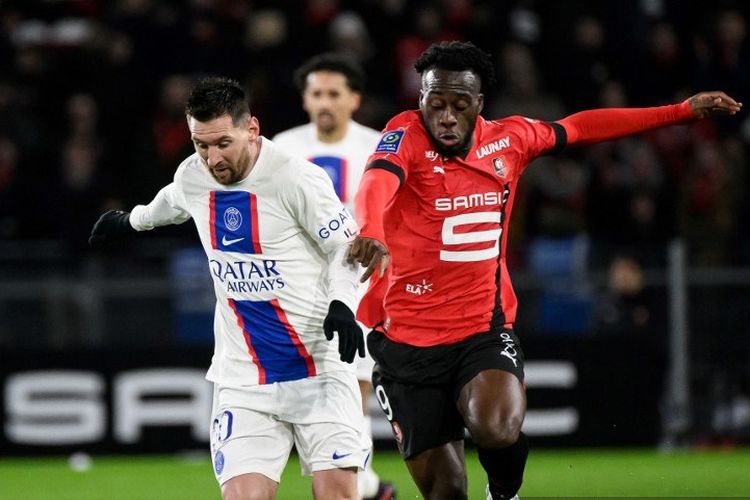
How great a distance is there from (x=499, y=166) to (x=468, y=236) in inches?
13.9

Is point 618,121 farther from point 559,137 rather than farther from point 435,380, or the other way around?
point 435,380

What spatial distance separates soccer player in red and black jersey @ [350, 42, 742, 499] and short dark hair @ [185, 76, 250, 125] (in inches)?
28.8

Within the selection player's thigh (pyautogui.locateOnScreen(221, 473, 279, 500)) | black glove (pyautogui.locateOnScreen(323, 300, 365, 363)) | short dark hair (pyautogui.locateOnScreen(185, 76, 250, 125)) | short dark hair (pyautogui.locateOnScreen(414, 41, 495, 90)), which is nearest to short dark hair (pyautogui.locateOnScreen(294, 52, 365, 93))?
short dark hair (pyautogui.locateOnScreen(414, 41, 495, 90))

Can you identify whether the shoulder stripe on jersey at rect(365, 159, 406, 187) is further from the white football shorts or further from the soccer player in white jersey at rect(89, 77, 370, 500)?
the white football shorts

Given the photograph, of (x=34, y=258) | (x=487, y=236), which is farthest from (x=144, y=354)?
(x=487, y=236)

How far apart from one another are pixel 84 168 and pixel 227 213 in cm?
723

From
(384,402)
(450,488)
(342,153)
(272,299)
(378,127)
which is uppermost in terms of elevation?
(378,127)

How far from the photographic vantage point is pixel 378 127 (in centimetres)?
1281

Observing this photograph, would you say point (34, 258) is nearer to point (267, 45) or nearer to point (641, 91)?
point (267, 45)

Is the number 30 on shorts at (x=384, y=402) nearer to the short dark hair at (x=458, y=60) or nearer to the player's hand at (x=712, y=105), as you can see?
the short dark hair at (x=458, y=60)

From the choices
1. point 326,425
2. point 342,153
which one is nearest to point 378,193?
point 326,425

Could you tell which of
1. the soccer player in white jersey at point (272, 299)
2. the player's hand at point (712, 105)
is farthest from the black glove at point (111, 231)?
the player's hand at point (712, 105)

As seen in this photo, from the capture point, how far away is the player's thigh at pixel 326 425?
5.64 m

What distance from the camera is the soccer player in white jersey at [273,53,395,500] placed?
8.24 meters
